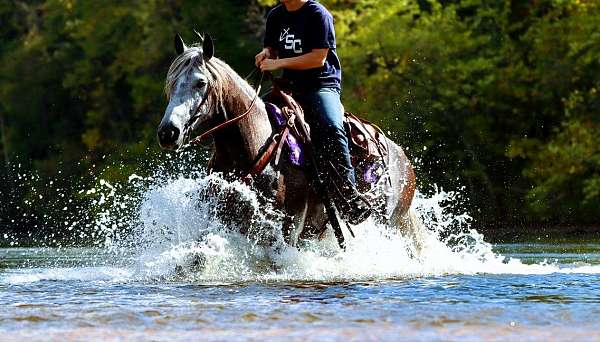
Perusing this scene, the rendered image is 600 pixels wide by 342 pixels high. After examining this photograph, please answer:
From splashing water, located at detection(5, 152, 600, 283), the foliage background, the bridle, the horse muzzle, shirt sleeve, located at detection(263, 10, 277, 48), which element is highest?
the foliage background

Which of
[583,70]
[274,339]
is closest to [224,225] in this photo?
[274,339]

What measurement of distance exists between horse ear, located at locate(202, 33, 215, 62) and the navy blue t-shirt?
3.93 ft

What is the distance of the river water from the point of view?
8.53 metres

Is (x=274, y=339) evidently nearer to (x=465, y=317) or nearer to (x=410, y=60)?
(x=465, y=317)

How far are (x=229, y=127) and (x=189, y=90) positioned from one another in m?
0.62

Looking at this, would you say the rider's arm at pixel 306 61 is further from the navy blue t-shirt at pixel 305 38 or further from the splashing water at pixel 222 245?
the splashing water at pixel 222 245

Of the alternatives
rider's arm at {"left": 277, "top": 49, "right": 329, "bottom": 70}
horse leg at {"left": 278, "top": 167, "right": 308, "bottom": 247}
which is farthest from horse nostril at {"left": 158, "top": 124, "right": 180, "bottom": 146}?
rider's arm at {"left": 277, "top": 49, "right": 329, "bottom": 70}

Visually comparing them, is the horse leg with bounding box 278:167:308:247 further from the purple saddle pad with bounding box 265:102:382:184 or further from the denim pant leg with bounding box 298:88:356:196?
the denim pant leg with bounding box 298:88:356:196

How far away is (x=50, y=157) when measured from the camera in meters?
57.4

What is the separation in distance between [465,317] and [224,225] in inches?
134

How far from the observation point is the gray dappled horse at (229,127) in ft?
37.3

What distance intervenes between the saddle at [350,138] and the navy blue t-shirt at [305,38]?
0.75 ft

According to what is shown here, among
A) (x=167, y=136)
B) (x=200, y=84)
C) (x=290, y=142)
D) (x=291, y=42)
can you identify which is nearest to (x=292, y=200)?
(x=290, y=142)

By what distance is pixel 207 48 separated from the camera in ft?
38.0
